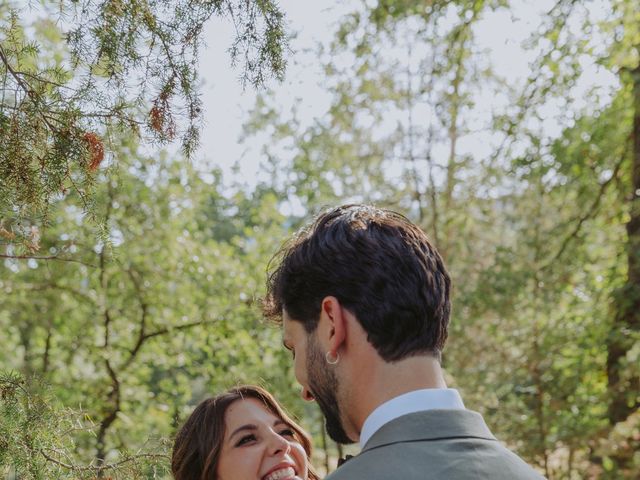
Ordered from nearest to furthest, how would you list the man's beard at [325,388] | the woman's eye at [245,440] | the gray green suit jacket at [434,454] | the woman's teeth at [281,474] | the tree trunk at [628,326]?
1. the gray green suit jacket at [434,454]
2. the man's beard at [325,388]
3. the woman's teeth at [281,474]
4. the woman's eye at [245,440]
5. the tree trunk at [628,326]

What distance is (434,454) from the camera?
1.32 m

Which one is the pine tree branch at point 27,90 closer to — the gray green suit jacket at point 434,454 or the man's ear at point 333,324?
the man's ear at point 333,324

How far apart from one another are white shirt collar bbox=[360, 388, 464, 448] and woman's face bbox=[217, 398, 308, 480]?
1.43 metres

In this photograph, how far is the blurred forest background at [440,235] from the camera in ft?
22.7

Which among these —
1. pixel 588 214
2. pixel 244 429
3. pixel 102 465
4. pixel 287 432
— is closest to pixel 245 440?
pixel 244 429

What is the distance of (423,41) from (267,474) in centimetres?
541

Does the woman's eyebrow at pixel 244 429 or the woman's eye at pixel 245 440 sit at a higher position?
the woman's eyebrow at pixel 244 429

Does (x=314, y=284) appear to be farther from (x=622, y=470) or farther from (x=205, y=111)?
(x=622, y=470)

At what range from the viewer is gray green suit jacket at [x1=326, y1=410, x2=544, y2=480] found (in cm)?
129

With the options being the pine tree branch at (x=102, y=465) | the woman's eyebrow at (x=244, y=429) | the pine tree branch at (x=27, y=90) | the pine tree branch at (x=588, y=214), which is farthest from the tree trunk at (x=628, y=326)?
the pine tree branch at (x=27, y=90)

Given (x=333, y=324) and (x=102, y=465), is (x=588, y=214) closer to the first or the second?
(x=102, y=465)

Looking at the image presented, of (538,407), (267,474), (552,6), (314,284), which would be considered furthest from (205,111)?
(538,407)

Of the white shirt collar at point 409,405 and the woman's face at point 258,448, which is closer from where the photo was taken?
the white shirt collar at point 409,405

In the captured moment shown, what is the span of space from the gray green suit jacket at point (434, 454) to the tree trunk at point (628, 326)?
528 cm
